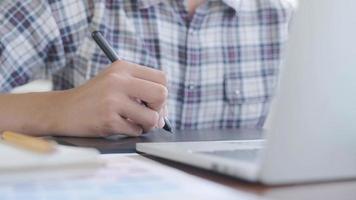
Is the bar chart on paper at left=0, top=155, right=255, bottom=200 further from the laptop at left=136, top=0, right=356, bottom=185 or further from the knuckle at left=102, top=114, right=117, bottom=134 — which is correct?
the knuckle at left=102, top=114, right=117, bottom=134

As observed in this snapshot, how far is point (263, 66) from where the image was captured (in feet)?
3.74

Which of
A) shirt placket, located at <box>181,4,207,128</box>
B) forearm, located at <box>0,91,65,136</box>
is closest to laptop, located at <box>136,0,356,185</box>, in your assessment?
forearm, located at <box>0,91,65,136</box>

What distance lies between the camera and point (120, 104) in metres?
0.69

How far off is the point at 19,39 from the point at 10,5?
63 mm

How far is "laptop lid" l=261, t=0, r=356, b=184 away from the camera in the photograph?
0.33m

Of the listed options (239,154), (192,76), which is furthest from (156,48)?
(239,154)

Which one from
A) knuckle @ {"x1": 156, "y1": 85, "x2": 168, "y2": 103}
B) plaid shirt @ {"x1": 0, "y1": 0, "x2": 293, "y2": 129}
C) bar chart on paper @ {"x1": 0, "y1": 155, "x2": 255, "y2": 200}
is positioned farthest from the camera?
plaid shirt @ {"x1": 0, "y1": 0, "x2": 293, "y2": 129}

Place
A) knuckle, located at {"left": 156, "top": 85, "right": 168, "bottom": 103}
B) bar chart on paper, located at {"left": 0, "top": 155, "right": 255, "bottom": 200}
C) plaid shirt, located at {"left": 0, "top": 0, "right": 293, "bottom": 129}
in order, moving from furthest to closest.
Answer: plaid shirt, located at {"left": 0, "top": 0, "right": 293, "bottom": 129} → knuckle, located at {"left": 156, "top": 85, "right": 168, "bottom": 103} → bar chart on paper, located at {"left": 0, "top": 155, "right": 255, "bottom": 200}

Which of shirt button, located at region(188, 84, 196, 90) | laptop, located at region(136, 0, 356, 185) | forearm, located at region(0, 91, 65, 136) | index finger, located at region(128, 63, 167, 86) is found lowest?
shirt button, located at region(188, 84, 196, 90)

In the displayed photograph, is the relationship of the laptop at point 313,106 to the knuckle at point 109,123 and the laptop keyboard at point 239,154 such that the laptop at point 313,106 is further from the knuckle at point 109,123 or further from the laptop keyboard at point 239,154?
the knuckle at point 109,123

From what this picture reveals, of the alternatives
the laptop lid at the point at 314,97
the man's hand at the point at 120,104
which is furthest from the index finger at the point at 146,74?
the laptop lid at the point at 314,97

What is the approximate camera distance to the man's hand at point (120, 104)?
68 cm

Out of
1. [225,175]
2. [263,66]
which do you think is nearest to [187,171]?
[225,175]

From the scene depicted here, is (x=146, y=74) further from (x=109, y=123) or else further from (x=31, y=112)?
(x=31, y=112)
